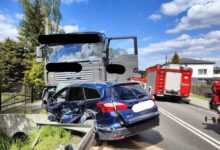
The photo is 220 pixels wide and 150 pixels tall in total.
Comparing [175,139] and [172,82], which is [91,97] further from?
[172,82]

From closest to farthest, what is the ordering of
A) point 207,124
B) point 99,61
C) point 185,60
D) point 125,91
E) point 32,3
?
point 125,91 → point 99,61 → point 207,124 → point 32,3 → point 185,60

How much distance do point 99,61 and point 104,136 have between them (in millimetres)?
2981

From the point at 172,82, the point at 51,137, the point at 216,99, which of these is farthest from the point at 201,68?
the point at 51,137

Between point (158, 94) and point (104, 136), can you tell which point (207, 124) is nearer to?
point (104, 136)

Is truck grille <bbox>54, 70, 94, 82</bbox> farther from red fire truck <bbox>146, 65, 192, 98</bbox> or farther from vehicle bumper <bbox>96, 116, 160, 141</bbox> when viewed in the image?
red fire truck <bbox>146, 65, 192, 98</bbox>

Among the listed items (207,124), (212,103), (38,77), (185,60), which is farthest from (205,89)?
(185,60)

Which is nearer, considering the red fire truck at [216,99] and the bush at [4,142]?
the bush at [4,142]

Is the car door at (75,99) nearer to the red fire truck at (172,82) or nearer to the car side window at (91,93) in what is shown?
the car side window at (91,93)

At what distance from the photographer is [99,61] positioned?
8859mm

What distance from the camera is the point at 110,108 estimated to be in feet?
21.9

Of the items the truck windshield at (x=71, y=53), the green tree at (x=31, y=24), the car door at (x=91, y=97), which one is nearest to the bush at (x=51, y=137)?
the car door at (x=91, y=97)

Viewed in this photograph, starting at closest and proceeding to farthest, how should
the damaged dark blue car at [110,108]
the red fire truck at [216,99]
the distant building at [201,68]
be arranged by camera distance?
the damaged dark blue car at [110,108], the red fire truck at [216,99], the distant building at [201,68]

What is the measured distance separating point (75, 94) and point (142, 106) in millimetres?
1983

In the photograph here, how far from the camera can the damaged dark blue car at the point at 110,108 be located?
6551mm
